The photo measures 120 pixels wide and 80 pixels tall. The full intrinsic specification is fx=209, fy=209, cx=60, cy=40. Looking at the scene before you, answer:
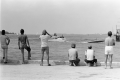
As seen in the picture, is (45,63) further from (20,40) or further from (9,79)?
(9,79)

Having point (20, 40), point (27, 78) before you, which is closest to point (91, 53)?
point (20, 40)

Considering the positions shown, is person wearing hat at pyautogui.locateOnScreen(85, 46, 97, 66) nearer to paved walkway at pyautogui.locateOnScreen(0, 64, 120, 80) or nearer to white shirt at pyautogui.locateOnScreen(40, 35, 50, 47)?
paved walkway at pyautogui.locateOnScreen(0, 64, 120, 80)

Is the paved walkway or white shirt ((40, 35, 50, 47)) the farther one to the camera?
white shirt ((40, 35, 50, 47))

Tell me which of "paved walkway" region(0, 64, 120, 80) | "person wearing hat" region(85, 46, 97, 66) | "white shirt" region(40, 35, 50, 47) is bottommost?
"paved walkway" region(0, 64, 120, 80)

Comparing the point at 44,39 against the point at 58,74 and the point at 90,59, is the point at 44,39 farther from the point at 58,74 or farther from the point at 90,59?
the point at 58,74

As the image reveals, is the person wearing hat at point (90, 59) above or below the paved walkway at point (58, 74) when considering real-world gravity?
above

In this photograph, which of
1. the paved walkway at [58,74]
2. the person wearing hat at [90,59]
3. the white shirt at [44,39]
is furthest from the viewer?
the person wearing hat at [90,59]

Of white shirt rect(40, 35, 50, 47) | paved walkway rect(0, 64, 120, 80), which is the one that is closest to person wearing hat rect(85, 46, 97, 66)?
paved walkway rect(0, 64, 120, 80)

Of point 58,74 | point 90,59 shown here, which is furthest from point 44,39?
point 58,74

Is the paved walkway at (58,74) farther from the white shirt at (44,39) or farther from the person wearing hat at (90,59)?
the white shirt at (44,39)

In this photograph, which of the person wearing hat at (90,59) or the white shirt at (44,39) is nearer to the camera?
the white shirt at (44,39)

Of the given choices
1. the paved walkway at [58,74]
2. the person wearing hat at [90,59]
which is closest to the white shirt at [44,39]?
the paved walkway at [58,74]

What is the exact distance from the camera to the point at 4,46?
10531mm

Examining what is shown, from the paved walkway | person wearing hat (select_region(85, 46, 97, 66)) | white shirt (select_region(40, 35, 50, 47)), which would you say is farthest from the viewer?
person wearing hat (select_region(85, 46, 97, 66))
